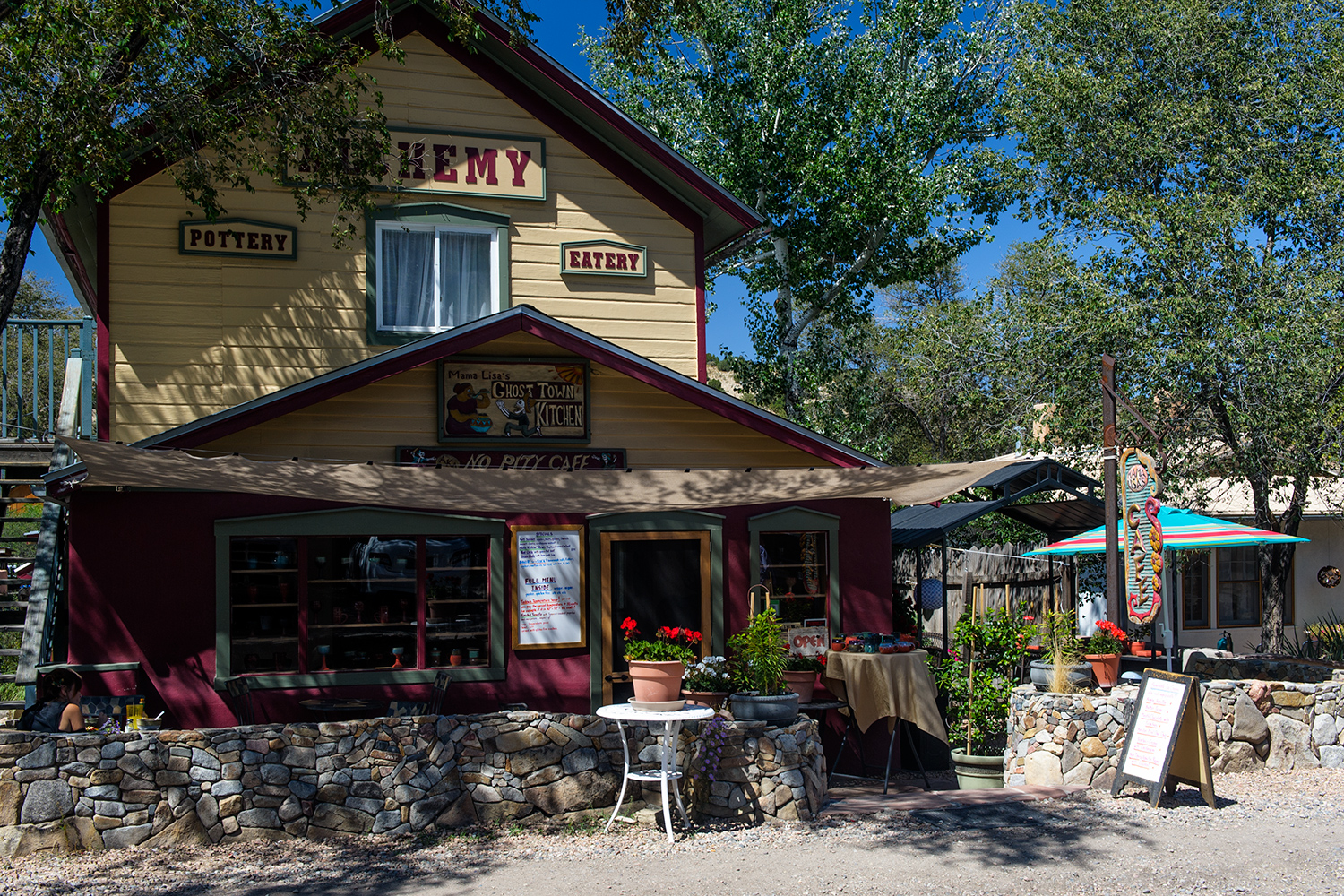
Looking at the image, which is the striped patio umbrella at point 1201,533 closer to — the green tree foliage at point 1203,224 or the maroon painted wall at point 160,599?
the green tree foliage at point 1203,224

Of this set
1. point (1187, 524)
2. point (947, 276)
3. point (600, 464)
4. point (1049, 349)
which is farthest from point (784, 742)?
point (947, 276)

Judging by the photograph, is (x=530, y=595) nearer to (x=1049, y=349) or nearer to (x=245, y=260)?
(x=245, y=260)

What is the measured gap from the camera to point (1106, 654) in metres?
10.0

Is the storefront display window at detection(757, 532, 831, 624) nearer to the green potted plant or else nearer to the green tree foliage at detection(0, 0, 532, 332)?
the green potted plant

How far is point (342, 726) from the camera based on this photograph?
750cm

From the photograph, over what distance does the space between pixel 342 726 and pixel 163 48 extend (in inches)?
246

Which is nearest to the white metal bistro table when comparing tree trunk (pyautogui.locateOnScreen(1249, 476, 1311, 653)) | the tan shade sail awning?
the tan shade sail awning

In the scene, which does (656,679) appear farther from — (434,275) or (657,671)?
(434,275)

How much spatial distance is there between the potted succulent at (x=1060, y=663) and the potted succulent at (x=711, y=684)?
3.17m

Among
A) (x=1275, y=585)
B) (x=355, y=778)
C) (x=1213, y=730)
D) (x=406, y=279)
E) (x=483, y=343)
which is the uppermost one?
(x=406, y=279)

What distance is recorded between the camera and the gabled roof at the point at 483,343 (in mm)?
9156

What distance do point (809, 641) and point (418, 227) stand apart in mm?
5982

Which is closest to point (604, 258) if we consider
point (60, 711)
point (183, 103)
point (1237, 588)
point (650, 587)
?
point (650, 587)

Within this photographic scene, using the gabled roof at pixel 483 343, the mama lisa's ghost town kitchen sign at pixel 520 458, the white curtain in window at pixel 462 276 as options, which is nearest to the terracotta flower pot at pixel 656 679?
the mama lisa's ghost town kitchen sign at pixel 520 458
